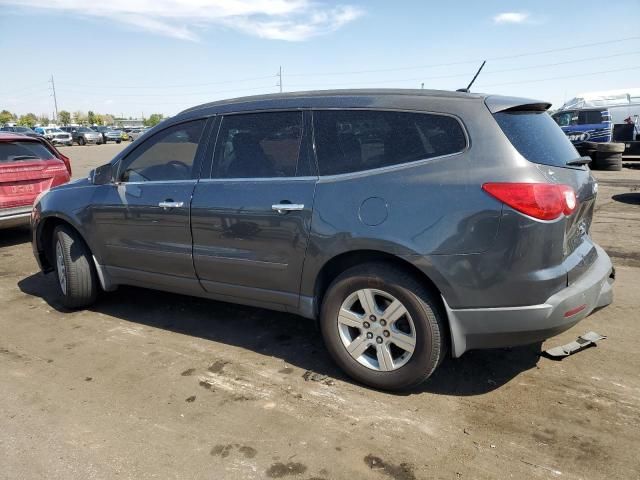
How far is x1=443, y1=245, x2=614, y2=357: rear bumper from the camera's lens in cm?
269

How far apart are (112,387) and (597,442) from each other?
2805mm

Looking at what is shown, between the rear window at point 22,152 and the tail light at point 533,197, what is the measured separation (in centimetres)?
685

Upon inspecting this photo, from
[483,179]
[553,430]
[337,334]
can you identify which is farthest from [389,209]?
[553,430]

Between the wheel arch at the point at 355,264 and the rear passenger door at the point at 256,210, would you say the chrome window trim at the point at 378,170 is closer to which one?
the rear passenger door at the point at 256,210

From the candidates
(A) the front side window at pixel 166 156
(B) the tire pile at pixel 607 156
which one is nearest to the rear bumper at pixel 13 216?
(A) the front side window at pixel 166 156

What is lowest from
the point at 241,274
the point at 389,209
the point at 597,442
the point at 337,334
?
the point at 597,442

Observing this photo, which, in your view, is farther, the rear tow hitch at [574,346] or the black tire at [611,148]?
the black tire at [611,148]

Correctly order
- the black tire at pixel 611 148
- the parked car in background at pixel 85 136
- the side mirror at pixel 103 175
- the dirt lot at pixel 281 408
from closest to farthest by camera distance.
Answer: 1. the dirt lot at pixel 281 408
2. the side mirror at pixel 103 175
3. the black tire at pixel 611 148
4. the parked car in background at pixel 85 136

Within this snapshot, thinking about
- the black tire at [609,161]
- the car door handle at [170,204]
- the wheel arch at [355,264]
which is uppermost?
the car door handle at [170,204]

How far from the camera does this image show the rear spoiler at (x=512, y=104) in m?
2.86

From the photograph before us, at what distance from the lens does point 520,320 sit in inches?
106

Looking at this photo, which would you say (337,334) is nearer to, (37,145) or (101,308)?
(101,308)

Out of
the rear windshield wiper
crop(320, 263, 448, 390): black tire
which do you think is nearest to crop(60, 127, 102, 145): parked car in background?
crop(320, 263, 448, 390): black tire

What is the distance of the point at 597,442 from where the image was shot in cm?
256
